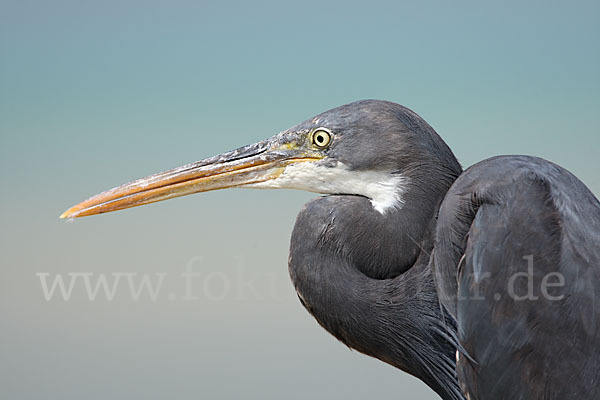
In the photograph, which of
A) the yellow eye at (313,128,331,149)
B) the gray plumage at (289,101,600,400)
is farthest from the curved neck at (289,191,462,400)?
the yellow eye at (313,128,331,149)

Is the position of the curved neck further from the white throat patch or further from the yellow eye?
the yellow eye

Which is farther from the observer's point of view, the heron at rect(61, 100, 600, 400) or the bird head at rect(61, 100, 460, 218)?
the bird head at rect(61, 100, 460, 218)

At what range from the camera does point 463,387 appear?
7.41ft

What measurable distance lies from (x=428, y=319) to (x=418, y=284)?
114 millimetres

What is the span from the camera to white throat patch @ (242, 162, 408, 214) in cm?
243

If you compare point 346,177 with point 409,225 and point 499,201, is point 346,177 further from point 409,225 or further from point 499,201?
point 499,201

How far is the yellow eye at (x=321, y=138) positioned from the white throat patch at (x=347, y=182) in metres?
0.06

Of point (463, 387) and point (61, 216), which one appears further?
point (61, 216)

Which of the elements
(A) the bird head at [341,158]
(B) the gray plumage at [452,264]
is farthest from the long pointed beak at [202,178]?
(B) the gray plumage at [452,264]

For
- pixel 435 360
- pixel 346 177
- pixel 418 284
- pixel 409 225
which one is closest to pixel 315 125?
pixel 346 177

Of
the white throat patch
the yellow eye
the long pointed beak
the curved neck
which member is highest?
the yellow eye

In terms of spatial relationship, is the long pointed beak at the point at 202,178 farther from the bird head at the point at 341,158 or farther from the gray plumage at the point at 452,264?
the gray plumage at the point at 452,264

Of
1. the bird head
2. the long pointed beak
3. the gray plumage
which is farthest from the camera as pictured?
the long pointed beak

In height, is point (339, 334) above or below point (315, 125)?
below
